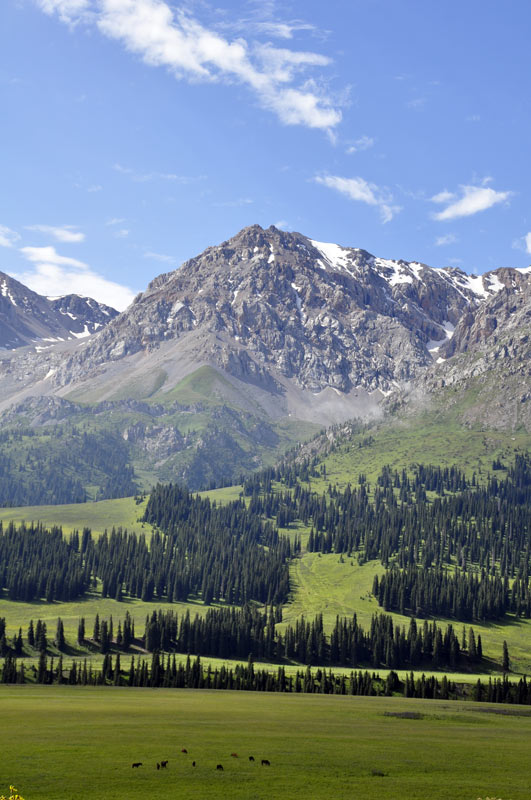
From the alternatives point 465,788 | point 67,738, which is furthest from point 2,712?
point 465,788

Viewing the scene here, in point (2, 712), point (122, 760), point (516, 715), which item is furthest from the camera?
point (516, 715)

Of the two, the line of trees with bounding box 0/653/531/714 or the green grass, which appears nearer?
the green grass

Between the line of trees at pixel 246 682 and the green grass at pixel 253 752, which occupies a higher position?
the green grass at pixel 253 752

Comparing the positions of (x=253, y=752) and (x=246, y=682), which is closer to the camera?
(x=253, y=752)

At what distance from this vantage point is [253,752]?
6600 cm

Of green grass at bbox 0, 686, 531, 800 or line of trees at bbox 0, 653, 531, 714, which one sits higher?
green grass at bbox 0, 686, 531, 800

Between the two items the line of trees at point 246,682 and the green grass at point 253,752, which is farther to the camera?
the line of trees at point 246,682

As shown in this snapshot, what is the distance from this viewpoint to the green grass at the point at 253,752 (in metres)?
53.2

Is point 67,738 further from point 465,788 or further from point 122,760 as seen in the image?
point 465,788

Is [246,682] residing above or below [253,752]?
below

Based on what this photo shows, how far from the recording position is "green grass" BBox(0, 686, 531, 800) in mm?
53188

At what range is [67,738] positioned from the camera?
68812 millimetres

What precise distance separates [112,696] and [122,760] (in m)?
61.4

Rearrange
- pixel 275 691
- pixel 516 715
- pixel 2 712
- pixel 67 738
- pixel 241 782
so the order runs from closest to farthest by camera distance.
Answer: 1. pixel 241 782
2. pixel 67 738
3. pixel 2 712
4. pixel 516 715
5. pixel 275 691
